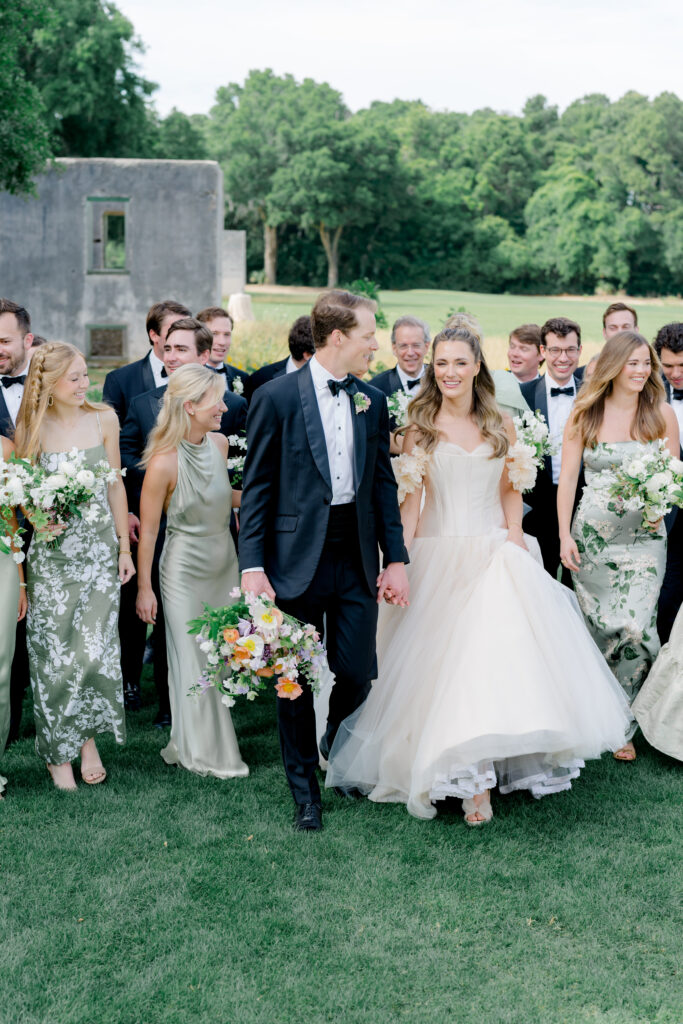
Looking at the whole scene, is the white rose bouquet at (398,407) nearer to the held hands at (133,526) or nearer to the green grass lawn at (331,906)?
the held hands at (133,526)

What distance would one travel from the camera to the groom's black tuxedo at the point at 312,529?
471cm

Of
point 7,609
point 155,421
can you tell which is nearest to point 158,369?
point 155,421

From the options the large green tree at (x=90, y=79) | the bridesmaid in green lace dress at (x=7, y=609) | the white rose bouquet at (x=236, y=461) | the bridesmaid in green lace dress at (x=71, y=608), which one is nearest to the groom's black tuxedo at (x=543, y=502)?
the white rose bouquet at (x=236, y=461)

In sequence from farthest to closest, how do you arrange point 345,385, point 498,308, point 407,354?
1. point 498,308
2. point 407,354
3. point 345,385

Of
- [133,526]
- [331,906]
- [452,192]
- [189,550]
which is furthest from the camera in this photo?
[452,192]

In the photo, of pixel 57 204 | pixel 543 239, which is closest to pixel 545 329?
pixel 57 204

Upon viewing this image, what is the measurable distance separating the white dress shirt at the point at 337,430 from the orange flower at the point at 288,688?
0.85 m

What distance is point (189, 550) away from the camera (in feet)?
18.4

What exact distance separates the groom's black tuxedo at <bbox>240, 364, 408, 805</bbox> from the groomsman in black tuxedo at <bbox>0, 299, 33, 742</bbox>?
1665 millimetres

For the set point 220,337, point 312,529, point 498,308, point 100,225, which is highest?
point 100,225

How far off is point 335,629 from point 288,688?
547 millimetres

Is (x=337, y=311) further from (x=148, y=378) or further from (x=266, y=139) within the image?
(x=266, y=139)

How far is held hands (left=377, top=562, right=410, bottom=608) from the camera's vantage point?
16.3 feet

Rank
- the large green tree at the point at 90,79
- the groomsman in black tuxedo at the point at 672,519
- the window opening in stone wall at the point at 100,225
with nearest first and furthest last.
A: the groomsman in black tuxedo at the point at 672,519 → the window opening in stone wall at the point at 100,225 → the large green tree at the point at 90,79
